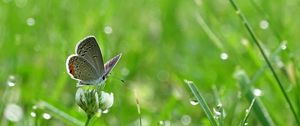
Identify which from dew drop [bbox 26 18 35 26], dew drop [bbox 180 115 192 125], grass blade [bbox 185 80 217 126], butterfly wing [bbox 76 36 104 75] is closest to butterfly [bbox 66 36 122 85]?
butterfly wing [bbox 76 36 104 75]

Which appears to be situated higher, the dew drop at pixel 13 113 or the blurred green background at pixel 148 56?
the blurred green background at pixel 148 56

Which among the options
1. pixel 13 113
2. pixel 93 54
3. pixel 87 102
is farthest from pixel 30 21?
pixel 87 102

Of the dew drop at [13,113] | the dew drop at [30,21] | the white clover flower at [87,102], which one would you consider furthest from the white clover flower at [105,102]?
the dew drop at [30,21]

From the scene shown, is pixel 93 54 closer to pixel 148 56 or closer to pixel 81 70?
pixel 81 70

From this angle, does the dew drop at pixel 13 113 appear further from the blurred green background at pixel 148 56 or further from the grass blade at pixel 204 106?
the grass blade at pixel 204 106

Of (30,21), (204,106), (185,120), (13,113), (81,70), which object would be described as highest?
(30,21)

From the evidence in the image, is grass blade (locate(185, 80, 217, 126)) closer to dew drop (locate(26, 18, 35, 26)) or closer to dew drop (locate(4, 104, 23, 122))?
dew drop (locate(4, 104, 23, 122))

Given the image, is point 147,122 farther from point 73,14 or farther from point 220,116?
point 73,14

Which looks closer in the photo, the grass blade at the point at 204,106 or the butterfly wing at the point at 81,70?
the grass blade at the point at 204,106
